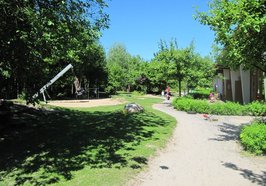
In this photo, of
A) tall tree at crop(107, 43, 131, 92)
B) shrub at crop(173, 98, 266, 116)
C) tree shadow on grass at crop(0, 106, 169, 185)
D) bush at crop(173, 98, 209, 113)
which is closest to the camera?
tree shadow on grass at crop(0, 106, 169, 185)

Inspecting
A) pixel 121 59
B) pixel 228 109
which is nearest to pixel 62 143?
pixel 228 109

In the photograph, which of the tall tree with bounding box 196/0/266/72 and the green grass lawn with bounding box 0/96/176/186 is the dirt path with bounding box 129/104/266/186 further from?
the tall tree with bounding box 196/0/266/72


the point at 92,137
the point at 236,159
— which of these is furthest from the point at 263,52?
the point at 92,137

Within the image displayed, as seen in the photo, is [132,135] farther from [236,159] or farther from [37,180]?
[37,180]

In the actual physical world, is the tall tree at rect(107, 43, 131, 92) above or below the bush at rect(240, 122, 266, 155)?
above

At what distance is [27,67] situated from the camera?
327 inches

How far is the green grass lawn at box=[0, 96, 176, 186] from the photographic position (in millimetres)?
6727

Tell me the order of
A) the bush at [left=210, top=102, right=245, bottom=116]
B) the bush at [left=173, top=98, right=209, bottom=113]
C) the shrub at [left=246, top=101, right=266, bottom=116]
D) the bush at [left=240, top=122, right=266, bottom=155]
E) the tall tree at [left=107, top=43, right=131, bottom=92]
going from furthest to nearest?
the tall tree at [left=107, top=43, right=131, bottom=92]
the bush at [left=173, top=98, right=209, bottom=113]
the bush at [left=210, top=102, right=245, bottom=116]
the shrub at [left=246, top=101, right=266, bottom=116]
the bush at [left=240, top=122, right=266, bottom=155]

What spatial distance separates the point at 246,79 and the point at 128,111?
10.4 metres

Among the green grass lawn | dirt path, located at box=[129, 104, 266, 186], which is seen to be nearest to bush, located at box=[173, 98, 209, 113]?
the green grass lawn

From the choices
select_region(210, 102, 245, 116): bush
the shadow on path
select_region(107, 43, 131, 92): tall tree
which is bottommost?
the shadow on path

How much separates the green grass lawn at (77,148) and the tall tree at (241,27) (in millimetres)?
3722

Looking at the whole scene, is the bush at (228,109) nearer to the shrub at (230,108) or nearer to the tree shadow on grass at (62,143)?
the shrub at (230,108)

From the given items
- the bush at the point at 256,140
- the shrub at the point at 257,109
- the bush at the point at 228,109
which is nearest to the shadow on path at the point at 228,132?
the bush at the point at 256,140
